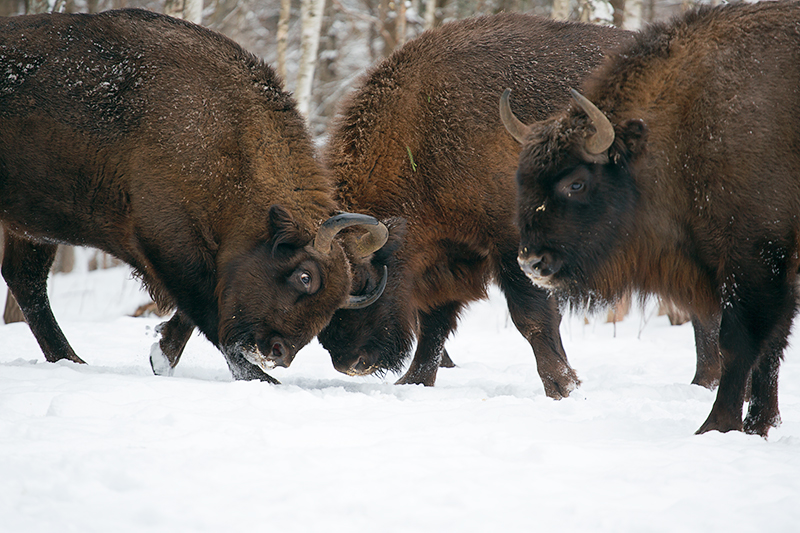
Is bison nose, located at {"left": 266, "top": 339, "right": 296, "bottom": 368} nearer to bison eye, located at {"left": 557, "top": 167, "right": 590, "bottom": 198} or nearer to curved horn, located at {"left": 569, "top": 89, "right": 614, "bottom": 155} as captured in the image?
bison eye, located at {"left": 557, "top": 167, "right": 590, "bottom": 198}

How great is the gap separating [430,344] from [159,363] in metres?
2.18

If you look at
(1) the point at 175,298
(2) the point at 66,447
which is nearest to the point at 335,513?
(2) the point at 66,447

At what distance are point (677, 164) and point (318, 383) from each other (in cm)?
291

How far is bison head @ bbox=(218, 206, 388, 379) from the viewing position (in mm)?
4582

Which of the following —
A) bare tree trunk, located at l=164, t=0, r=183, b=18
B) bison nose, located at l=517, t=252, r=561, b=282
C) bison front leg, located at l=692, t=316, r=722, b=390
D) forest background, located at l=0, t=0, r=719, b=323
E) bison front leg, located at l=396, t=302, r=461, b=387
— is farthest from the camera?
forest background, located at l=0, t=0, r=719, b=323

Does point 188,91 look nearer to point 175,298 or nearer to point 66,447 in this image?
point 175,298

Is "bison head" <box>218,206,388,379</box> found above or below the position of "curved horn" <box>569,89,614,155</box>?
below

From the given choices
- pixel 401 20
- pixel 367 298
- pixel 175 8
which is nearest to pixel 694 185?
pixel 367 298

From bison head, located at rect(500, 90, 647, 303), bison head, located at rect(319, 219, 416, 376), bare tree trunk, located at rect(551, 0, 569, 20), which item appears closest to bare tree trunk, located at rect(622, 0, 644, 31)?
bare tree trunk, located at rect(551, 0, 569, 20)

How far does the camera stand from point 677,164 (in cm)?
362

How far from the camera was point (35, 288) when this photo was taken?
17.7ft

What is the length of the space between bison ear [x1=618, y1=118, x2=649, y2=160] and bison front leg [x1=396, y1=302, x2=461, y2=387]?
8.72ft

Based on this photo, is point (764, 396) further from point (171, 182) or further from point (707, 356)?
point (171, 182)

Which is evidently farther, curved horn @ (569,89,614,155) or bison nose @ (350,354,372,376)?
bison nose @ (350,354,372,376)
